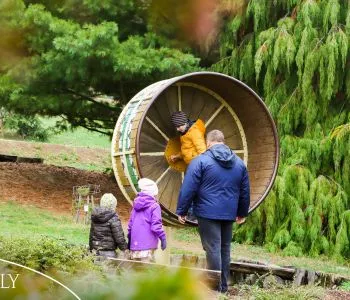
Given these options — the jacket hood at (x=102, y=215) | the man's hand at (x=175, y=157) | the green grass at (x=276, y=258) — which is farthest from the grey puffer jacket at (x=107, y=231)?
the green grass at (x=276, y=258)

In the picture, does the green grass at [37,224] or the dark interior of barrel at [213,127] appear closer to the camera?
the dark interior of barrel at [213,127]

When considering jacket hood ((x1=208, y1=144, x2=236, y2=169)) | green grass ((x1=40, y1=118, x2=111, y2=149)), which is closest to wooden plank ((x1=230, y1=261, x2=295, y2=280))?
jacket hood ((x1=208, y1=144, x2=236, y2=169))

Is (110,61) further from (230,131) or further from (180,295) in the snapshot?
(180,295)

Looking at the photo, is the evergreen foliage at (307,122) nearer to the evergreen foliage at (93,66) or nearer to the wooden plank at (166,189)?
the evergreen foliage at (93,66)

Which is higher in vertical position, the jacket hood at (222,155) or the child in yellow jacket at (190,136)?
the child in yellow jacket at (190,136)

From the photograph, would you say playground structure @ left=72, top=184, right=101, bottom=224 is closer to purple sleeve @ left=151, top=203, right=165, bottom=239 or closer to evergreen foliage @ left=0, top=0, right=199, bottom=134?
evergreen foliage @ left=0, top=0, right=199, bottom=134

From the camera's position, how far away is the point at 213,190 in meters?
6.56

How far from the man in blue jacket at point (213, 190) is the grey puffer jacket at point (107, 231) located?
809mm

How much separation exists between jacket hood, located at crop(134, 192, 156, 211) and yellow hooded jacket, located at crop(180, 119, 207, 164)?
109 centimetres

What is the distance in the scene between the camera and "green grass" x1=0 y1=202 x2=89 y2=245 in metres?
10.9

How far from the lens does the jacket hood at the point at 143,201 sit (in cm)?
700

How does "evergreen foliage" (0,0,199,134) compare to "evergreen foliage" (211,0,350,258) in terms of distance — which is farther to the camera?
"evergreen foliage" (211,0,350,258)

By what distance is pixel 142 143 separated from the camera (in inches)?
333

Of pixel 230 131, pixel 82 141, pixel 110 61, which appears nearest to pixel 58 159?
pixel 82 141
